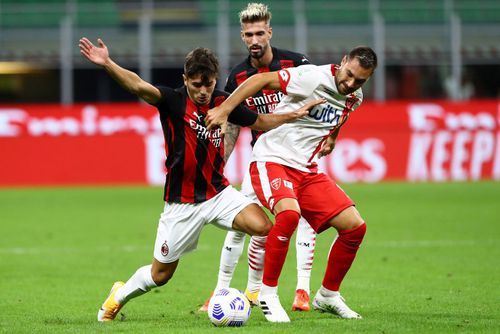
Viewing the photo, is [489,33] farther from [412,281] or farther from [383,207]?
[412,281]

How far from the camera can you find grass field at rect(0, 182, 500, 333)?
23.3ft

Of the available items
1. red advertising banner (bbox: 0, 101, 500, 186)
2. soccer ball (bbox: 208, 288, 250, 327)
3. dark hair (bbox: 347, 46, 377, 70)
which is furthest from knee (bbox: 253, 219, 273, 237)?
red advertising banner (bbox: 0, 101, 500, 186)

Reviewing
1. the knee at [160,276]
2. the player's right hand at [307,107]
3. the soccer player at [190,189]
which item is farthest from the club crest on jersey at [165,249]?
the player's right hand at [307,107]

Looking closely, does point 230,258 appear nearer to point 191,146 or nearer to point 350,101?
point 191,146

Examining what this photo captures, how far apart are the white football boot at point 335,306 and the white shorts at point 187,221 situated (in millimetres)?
927

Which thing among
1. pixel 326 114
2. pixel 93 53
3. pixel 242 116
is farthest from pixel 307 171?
pixel 93 53

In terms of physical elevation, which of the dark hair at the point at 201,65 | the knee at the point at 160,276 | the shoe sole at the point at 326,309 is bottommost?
the shoe sole at the point at 326,309

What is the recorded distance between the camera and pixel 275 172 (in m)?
7.50

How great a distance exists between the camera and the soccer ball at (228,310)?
22.2ft

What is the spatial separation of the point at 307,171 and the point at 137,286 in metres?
1.56

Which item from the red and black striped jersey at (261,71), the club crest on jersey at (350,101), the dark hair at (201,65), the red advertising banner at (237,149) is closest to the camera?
the dark hair at (201,65)

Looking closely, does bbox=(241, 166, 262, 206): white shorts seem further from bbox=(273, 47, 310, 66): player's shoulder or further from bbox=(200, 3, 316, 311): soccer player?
bbox=(273, 47, 310, 66): player's shoulder

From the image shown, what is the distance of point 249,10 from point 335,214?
2.02m

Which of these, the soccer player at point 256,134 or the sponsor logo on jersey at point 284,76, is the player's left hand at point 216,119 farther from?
the soccer player at point 256,134
